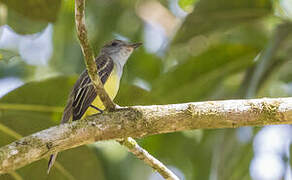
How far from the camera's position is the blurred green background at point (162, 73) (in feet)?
13.5

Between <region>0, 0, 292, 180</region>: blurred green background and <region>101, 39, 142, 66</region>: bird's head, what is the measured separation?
1.02 feet

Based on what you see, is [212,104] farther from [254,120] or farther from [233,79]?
[233,79]

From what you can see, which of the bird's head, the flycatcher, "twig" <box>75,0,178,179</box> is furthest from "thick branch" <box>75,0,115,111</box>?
the bird's head

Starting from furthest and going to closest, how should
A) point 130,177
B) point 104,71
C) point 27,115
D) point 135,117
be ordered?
1. point 130,177
2. point 104,71
3. point 27,115
4. point 135,117

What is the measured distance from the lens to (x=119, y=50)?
16.6ft

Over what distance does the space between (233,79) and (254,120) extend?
3.00 metres

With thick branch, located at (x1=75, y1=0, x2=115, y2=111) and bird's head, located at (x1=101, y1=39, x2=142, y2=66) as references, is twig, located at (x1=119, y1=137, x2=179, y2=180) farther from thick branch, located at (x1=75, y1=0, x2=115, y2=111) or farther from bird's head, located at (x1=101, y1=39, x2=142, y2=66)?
bird's head, located at (x1=101, y1=39, x2=142, y2=66)

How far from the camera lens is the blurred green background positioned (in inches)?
162

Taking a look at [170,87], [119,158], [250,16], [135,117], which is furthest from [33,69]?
[135,117]

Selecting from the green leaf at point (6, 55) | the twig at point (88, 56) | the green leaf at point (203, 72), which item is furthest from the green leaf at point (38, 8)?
the twig at point (88, 56)

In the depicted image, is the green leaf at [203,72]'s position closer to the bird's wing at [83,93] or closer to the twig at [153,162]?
the bird's wing at [83,93]

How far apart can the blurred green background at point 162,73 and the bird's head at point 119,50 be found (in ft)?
1.02

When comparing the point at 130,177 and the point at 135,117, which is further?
the point at 130,177

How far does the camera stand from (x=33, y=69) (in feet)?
20.1
